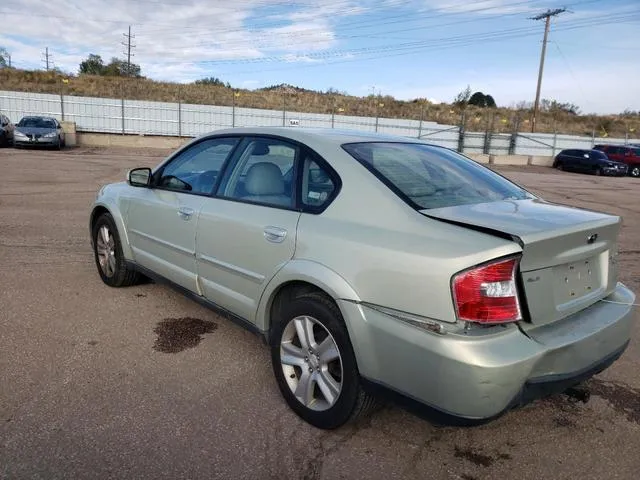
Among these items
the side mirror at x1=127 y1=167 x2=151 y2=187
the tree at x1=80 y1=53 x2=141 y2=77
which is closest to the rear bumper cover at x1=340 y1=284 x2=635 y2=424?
the side mirror at x1=127 y1=167 x2=151 y2=187

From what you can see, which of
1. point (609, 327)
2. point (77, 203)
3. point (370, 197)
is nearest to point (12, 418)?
point (370, 197)

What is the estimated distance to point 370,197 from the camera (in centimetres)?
271

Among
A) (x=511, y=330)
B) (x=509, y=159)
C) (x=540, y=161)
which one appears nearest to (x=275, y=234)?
(x=511, y=330)

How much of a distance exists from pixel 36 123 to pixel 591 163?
95.5 feet

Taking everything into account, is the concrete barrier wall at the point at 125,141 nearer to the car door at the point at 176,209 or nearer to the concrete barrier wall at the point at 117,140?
the concrete barrier wall at the point at 117,140

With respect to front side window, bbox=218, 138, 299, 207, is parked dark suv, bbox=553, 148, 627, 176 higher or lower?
lower

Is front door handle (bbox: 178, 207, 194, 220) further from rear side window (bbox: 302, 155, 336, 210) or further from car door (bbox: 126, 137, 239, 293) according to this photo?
rear side window (bbox: 302, 155, 336, 210)

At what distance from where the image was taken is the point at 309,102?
169 ft

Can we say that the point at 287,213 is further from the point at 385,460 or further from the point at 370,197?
the point at 385,460

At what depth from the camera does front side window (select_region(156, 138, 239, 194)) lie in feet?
12.4

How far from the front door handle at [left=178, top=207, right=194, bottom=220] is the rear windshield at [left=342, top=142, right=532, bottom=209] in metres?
1.29

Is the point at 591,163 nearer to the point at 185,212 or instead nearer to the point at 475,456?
the point at 185,212

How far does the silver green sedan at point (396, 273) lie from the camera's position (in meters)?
2.25

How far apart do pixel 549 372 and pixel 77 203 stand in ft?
30.9
